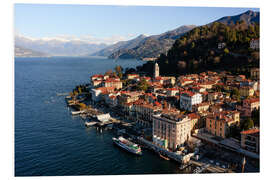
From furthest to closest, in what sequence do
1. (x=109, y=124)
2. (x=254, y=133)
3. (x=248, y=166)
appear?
(x=109, y=124), (x=254, y=133), (x=248, y=166)

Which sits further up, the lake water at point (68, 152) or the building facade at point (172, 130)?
the building facade at point (172, 130)

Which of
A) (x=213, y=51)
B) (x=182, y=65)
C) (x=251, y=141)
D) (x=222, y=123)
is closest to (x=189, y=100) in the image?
(x=222, y=123)

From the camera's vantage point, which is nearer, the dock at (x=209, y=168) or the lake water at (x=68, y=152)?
the dock at (x=209, y=168)

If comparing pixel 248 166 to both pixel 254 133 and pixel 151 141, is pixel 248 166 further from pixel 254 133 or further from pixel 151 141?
pixel 151 141

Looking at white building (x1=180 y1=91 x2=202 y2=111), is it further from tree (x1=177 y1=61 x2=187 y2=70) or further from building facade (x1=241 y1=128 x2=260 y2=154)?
tree (x1=177 y1=61 x2=187 y2=70)

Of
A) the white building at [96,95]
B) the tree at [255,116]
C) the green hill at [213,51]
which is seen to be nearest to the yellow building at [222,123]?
the tree at [255,116]

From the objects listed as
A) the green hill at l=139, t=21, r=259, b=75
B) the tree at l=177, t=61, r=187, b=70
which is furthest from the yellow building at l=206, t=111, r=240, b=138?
the tree at l=177, t=61, r=187, b=70

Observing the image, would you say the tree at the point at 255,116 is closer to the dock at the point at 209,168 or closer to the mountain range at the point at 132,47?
the dock at the point at 209,168
